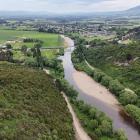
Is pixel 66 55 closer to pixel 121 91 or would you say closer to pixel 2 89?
pixel 121 91

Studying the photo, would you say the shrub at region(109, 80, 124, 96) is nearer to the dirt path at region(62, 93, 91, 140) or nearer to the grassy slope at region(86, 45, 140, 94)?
the grassy slope at region(86, 45, 140, 94)

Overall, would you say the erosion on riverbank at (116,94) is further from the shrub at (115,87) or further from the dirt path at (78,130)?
the dirt path at (78,130)

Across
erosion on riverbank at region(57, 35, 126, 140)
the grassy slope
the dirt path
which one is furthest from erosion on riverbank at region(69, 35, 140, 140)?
the dirt path

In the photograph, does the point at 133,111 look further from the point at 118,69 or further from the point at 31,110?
the point at 118,69

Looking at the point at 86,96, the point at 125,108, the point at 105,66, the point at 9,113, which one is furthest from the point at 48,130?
the point at 105,66

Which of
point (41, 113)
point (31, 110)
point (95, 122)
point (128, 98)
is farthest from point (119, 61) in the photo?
point (31, 110)
